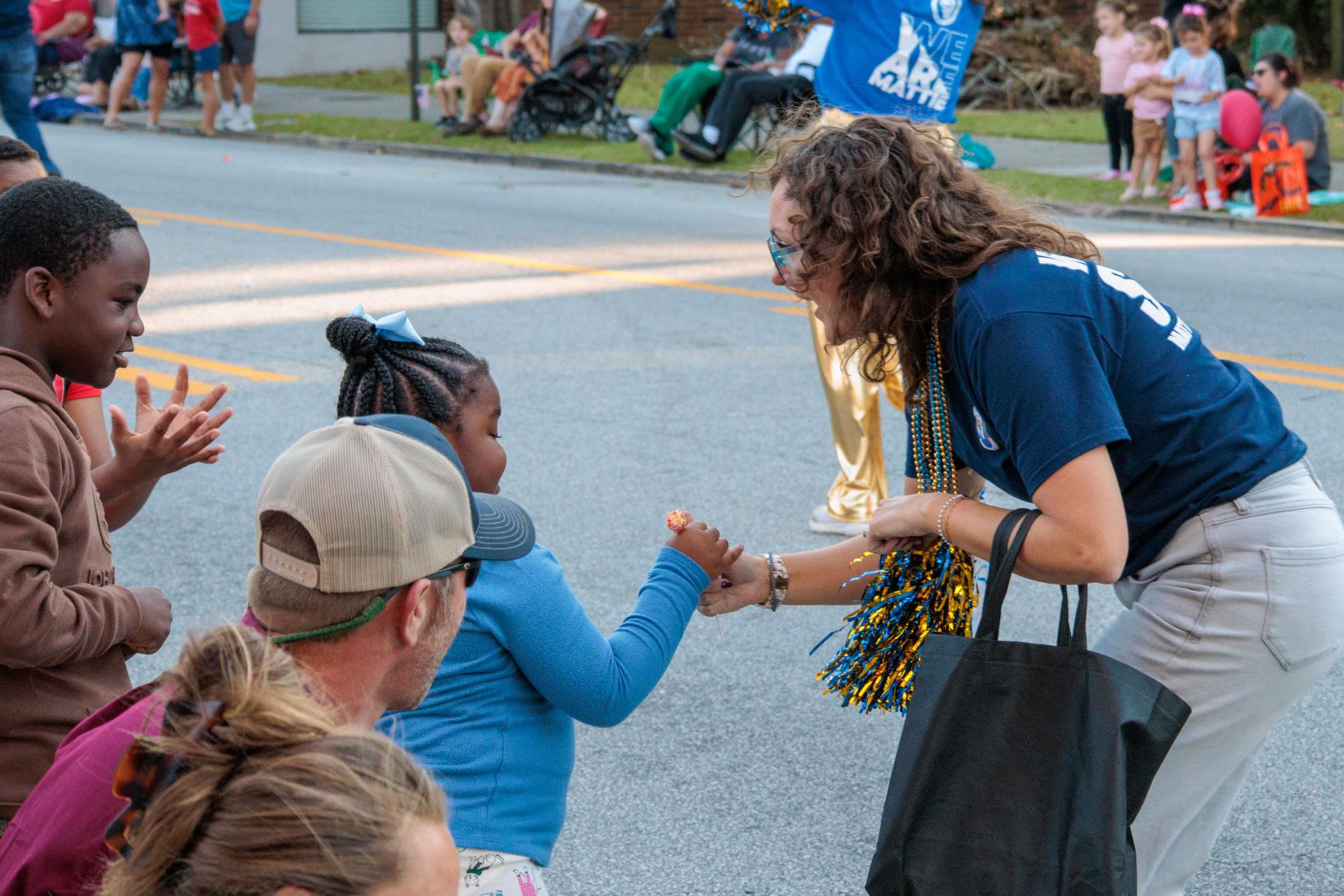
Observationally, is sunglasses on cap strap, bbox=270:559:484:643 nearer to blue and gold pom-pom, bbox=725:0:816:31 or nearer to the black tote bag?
the black tote bag

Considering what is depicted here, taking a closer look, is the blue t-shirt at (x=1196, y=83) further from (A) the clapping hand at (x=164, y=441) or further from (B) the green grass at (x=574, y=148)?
(A) the clapping hand at (x=164, y=441)

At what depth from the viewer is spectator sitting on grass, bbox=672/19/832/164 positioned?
1543cm

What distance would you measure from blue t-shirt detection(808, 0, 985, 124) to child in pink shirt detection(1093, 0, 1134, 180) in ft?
30.5

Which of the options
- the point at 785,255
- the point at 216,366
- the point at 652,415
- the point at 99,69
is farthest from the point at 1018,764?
the point at 99,69

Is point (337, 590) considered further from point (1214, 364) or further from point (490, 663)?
point (1214, 364)

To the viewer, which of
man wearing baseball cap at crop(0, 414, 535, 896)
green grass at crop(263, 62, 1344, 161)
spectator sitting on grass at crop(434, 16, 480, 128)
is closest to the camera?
man wearing baseball cap at crop(0, 414, 535, 896)

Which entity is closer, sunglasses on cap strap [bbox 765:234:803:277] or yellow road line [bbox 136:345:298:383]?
sunglasses on cap strap [bbox 765:234:803:277]

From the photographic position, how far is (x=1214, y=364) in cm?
258

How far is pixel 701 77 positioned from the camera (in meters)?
16.5

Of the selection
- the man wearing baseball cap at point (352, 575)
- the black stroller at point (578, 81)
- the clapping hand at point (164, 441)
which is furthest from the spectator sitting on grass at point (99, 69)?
the man wearing baseball cap at point (352, 575)

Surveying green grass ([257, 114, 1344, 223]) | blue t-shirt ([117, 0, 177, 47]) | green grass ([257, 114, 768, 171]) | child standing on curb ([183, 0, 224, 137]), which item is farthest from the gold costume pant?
blue t-shirt ([117, 0, 177, 47])

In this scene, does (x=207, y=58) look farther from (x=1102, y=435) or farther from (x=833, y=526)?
(x=1102, y=435)

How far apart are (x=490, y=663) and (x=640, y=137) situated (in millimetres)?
15057

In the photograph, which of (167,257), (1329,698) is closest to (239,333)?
(167,257)
